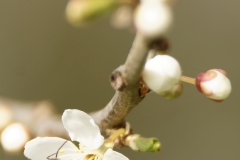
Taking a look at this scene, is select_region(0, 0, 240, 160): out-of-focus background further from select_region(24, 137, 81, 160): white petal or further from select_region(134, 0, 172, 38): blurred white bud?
select_region(134, 0, 172, 38): blurred white bud

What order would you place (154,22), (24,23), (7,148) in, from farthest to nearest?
(24,23) < (7,148) < (154,22)

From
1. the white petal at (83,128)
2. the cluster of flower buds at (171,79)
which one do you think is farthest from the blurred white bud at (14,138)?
the cluster of flower buds at (171,79)

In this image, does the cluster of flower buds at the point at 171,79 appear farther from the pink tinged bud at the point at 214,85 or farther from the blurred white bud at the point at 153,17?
the blurred white bud at the point at 153,17

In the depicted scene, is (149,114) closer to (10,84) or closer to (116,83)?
(10,84)

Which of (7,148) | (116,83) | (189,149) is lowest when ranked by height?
(189,149)

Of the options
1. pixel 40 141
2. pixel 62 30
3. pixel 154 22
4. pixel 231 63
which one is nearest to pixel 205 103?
pixel 231 63

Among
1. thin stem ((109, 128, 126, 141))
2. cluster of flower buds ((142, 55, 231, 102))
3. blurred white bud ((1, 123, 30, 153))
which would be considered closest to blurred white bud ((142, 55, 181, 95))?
cluster of flower buds ((142, 55, 231, 102))

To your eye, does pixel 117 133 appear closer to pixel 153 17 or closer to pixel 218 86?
pixel 218 86
